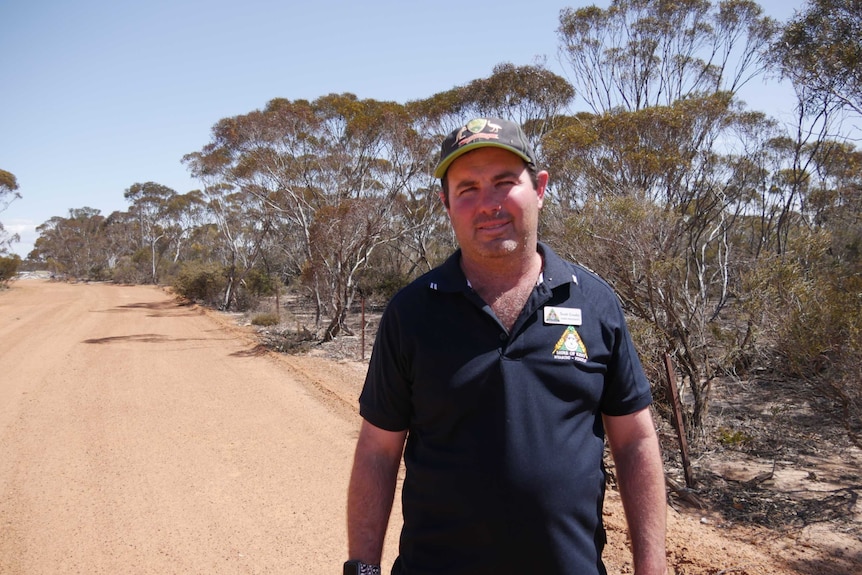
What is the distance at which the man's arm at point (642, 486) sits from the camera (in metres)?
1.57

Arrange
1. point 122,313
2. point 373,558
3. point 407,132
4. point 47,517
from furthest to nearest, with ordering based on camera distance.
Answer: point 122,313
point 407,132
point 47,517
point 373,558

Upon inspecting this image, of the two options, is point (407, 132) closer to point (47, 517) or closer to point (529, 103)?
point (529, 103)

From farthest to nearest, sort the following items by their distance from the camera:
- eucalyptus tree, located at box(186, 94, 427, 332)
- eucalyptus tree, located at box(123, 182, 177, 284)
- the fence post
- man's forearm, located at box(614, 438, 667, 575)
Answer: eucalyptus tree, located at box(123, 182, 177, 284) < eucalyptus tree, located at box(186, 94, 427, 332) < the fence post < man's forearm, located at box(614, 438, 667, 575)

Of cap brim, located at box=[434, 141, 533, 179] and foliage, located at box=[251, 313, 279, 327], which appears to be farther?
foliage, located at box=[251, 313, 279, 327]

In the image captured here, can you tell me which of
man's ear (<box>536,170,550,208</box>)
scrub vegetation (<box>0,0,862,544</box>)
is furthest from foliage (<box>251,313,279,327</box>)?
man's ear (<box>536,170,550,208</box>)

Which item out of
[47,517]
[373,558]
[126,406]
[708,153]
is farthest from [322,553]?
[708,153]

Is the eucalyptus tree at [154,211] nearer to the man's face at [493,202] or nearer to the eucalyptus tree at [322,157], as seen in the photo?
the eucalyptus tree at [322,157]

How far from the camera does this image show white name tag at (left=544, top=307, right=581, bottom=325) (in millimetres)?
1591

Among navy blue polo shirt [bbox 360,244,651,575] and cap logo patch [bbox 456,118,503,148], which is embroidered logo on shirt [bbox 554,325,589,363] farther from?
cap logo patch [bbox 456,118,503,148]

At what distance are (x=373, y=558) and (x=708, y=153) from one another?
1376 centimetres

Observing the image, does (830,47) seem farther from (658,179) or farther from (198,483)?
(198,483)

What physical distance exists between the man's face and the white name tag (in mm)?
204

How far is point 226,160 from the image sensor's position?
21203 millimetres

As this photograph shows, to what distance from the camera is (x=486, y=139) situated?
1583 millimetres
